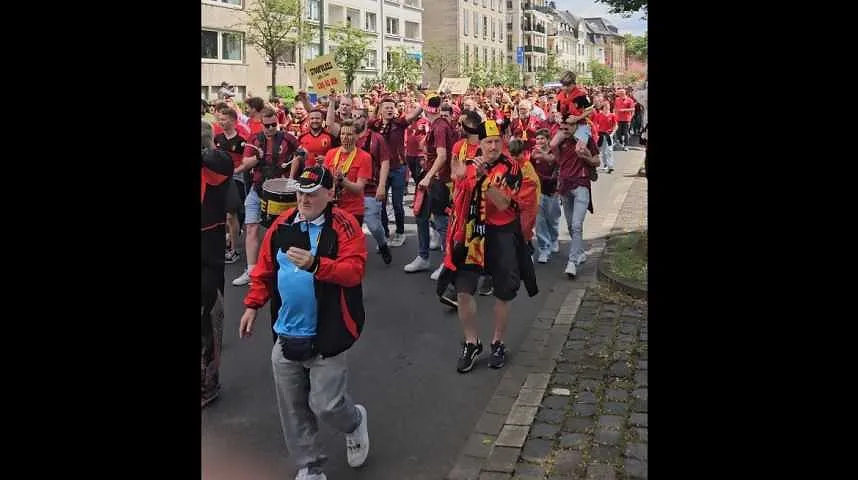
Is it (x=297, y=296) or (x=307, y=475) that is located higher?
(x=297, y=296)

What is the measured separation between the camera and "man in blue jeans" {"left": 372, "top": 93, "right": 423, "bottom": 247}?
10.8 m

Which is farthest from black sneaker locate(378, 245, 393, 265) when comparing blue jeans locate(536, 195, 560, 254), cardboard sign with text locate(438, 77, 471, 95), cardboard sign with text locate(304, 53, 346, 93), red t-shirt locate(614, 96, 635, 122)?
red t-shirt locate(614, 96, 635, 122)

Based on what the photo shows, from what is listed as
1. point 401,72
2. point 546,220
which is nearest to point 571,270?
point 546,220

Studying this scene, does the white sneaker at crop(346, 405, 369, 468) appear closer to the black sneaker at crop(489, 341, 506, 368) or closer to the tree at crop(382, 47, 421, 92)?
the black sneaker at crop(489, 341, 506, 368)

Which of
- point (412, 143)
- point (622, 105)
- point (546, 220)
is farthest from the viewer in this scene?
point (622, 105)

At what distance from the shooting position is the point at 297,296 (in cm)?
425

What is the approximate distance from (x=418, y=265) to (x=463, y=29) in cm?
5140

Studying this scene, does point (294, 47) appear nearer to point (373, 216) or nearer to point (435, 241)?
point (435, 241)

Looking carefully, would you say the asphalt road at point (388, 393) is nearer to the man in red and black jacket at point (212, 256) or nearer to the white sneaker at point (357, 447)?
the white sneaker at point (357, 447)

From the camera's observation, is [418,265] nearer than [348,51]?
Yes

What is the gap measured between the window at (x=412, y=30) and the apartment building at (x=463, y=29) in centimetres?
158

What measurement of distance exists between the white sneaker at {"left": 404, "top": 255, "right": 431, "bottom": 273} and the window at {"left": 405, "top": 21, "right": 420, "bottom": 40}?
169 feet

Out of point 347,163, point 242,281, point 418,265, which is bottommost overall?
point 242,281
